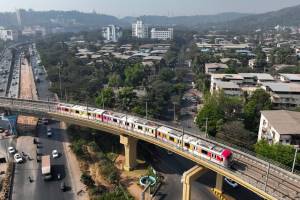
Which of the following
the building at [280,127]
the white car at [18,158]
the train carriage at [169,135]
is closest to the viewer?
the train carriage at [169,135]

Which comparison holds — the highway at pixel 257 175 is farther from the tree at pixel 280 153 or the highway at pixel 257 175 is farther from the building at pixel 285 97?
the building at pixel 285 97

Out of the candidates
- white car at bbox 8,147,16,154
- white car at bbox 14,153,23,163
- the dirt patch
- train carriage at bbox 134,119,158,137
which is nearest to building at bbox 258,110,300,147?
train carriage at bbox 134,119,158,137

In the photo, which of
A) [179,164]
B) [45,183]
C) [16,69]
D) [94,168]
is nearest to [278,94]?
[179,164]

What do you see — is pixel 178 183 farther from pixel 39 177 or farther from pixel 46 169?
pixel 39 177

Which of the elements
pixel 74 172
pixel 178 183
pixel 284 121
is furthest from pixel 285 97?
pixel 74 172

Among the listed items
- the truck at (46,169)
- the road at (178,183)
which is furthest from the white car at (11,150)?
the road at (178,183)

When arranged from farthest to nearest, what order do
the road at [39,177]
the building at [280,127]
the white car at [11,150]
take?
the white car at [11,150], the building at [280,127], the road at [39,177]
